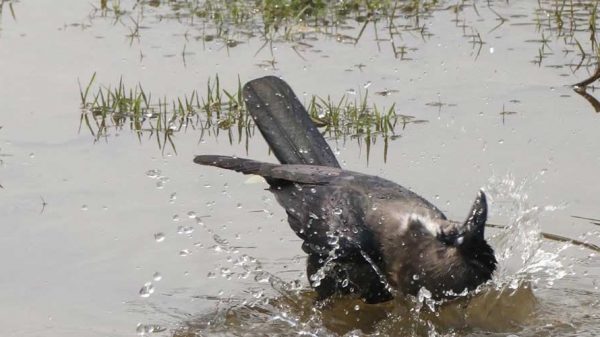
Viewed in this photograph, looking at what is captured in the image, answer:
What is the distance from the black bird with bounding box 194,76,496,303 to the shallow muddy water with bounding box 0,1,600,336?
0.45 ft

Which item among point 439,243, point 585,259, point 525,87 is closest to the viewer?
point 439,243

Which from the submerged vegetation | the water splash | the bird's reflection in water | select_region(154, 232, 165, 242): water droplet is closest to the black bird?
the bird's reflection in water

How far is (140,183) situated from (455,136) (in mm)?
1586

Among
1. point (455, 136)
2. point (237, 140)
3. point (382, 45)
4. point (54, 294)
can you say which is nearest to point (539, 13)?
point (382, 45)

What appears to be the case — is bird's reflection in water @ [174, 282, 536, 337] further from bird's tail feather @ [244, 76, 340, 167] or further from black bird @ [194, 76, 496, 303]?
bird's tail feather @ [244, 76, 340, 167]

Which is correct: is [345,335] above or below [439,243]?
below

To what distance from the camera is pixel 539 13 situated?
8.66m

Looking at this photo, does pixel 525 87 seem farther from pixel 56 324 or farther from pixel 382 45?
→ pixel 56 324

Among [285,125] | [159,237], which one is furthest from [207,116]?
[159,237]

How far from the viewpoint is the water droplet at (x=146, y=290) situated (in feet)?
16.7

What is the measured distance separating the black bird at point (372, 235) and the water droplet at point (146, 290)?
515 mm

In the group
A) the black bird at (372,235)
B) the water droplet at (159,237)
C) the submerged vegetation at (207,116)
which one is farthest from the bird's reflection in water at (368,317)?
the submerged vegetation at (207,116)

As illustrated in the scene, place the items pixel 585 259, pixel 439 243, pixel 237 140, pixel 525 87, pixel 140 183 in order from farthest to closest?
pixel 525 87 → pixel 237 140 → pixel 140 183 → pixel 585 259 → pixel 439 243

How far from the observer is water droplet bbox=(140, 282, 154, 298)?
5090 millimetres
